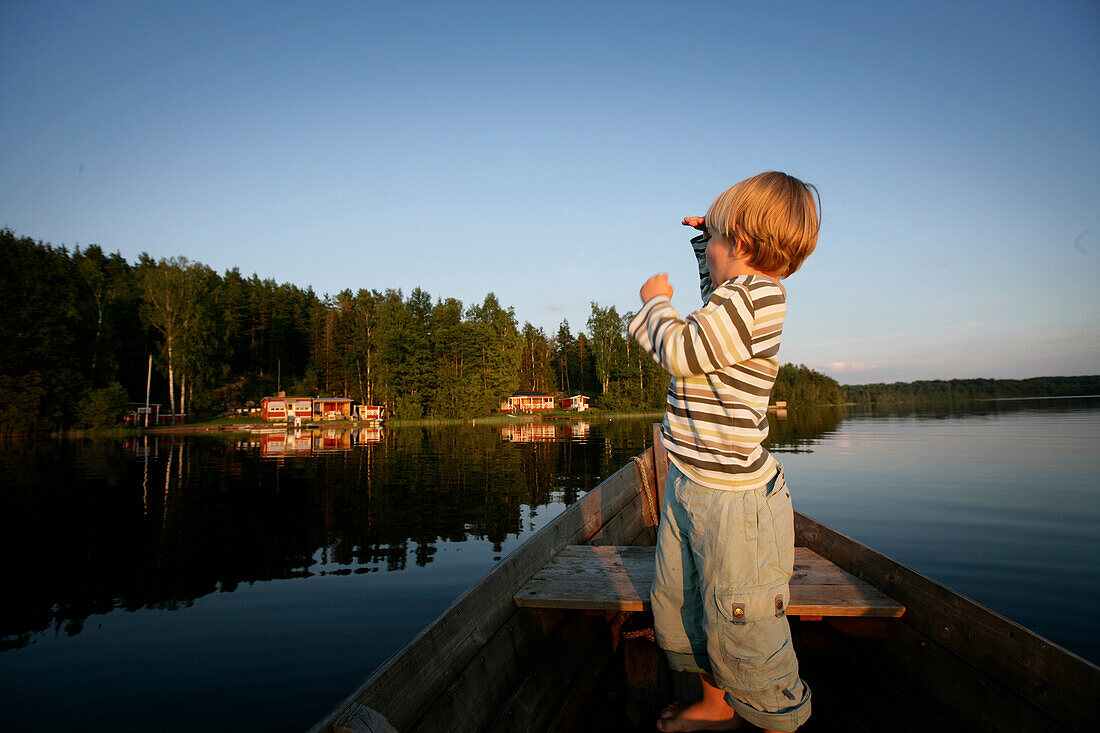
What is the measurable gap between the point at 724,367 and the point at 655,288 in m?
0.36

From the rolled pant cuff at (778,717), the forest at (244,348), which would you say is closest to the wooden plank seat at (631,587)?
the rolled pant cuff at (778,717)

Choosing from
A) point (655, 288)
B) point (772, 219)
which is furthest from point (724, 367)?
point (772, 219)

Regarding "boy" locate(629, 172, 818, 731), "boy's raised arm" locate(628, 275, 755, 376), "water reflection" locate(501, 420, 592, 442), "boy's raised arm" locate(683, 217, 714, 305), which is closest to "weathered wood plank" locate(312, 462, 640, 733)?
"boy" locate(629, 172, 818, 731)

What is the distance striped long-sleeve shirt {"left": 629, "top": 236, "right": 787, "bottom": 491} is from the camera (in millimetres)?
1696

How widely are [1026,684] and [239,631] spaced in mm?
5627

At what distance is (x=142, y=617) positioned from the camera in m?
5.56

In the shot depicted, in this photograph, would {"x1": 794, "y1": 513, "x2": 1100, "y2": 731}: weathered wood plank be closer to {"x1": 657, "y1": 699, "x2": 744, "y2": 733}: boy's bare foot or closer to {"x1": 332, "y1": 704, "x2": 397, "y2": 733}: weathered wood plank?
{"x1": 657, "y1": 699, "x2": 744, "y2": 733}: boy's bare foot

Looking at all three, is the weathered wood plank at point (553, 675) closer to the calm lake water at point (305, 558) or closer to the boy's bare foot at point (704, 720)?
the boy's bare foot at point (704, 720)

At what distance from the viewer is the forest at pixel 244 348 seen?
34250mm

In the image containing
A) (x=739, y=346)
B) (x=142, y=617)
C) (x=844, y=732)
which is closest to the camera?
(x=739, y=346)

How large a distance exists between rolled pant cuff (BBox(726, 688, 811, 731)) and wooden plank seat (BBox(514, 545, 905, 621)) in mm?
516

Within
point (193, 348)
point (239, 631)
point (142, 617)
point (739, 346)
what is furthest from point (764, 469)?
point (193, 348)

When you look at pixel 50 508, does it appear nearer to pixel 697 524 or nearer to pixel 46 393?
pixel 697 524

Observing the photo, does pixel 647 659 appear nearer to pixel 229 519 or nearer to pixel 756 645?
pixel 756 645
